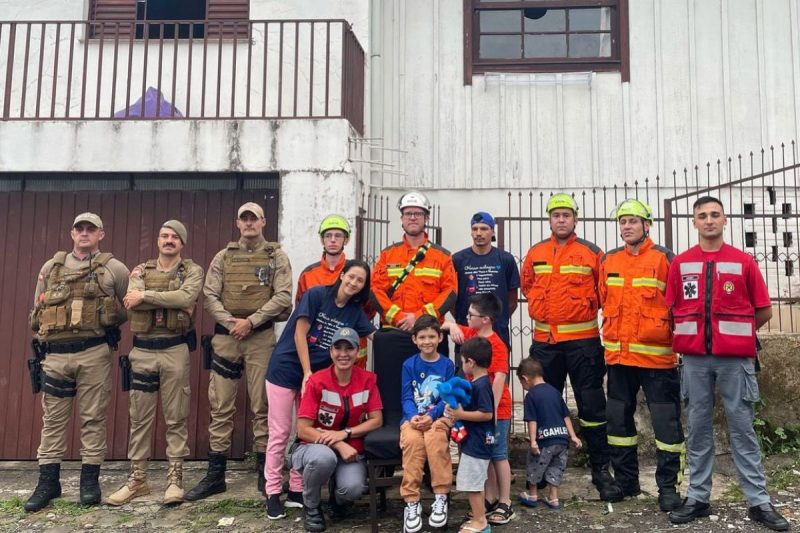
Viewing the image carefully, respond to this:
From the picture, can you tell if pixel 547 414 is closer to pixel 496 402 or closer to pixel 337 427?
pixel 496 402

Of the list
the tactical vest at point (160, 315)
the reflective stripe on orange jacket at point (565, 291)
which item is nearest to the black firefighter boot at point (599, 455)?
the reflective stripe on orange jacket at point (565, 291)

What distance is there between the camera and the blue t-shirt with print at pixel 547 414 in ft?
13.4

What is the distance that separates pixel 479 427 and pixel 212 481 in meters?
2.32

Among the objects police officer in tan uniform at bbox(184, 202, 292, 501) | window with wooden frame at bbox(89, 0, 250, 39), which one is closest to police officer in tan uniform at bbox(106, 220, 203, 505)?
→ police officer in tan uniform at bbox(184, 202, 292, 501)

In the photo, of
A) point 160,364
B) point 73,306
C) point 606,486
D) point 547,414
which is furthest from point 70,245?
point 606,486

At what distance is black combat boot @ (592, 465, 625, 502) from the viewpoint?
4109 mm

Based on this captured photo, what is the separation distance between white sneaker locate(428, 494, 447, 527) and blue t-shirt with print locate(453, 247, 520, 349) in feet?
4.42

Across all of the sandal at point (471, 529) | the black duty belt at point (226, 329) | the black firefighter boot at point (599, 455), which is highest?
the black duty belt at point (226, 329)

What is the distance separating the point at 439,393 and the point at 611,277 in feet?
5.27

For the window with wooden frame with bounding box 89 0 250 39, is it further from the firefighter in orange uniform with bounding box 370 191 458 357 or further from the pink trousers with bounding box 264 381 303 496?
the pink trousers with bounding box 264 381 303 496

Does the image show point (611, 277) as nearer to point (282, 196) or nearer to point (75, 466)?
point (282, 196)

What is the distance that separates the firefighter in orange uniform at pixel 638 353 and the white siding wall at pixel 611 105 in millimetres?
3126

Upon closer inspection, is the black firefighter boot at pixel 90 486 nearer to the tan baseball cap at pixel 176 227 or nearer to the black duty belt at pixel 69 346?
the black duty belt at pixel 69 346

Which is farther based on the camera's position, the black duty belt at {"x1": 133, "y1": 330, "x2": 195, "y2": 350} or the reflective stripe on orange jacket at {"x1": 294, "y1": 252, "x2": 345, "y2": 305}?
the reflective stripe on orange jacket at {"x1": 294, "y1": 252, "x2": 345, "y2": 305}
